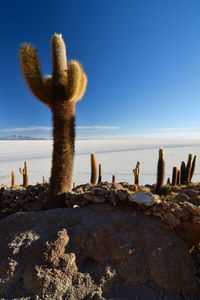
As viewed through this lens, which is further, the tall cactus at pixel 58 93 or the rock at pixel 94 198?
the tall cactus at pixel 58 93

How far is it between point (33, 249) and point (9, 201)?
2797 mm

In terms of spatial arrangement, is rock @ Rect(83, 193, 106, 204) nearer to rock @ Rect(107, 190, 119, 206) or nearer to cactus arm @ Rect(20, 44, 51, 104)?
rock @ Rect(107, 190, 119, 206)

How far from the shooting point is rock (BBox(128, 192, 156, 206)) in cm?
404

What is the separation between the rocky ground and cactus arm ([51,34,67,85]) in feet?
8.86

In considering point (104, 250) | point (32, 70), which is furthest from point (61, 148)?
point (104, 250)

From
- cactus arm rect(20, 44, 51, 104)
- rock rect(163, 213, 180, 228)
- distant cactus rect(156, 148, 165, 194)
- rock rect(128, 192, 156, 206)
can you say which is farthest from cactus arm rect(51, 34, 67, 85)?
distant cactus rect(156, 148, 165, 194)

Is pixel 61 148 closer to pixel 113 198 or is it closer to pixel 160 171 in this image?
pixel 113 198

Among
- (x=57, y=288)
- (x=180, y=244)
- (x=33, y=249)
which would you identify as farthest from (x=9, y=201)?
(x=180, y=244)

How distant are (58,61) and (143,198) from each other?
11.8 ft

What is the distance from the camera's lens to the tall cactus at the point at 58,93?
5023 mm

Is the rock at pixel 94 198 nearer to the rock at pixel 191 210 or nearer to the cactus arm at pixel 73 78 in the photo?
the rock at pixel 191 210

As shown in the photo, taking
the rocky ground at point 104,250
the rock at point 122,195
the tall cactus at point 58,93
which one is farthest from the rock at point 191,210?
the tall cactus at point 58,93

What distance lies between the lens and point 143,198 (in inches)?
162

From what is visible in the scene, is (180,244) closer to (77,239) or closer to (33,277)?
(77,239)
